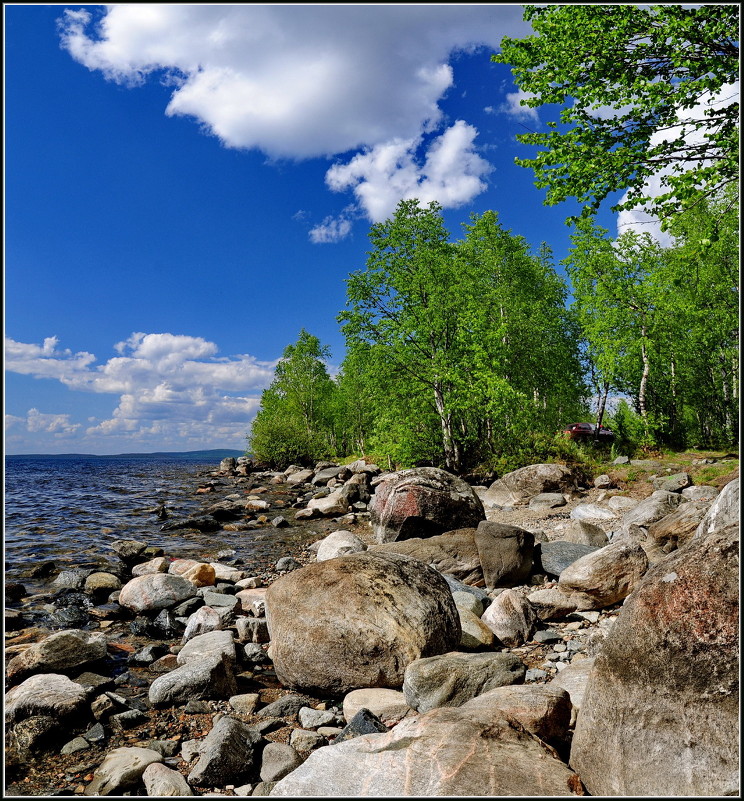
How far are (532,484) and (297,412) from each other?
34.9 m

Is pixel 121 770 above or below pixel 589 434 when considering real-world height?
below

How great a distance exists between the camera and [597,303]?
26141 mm

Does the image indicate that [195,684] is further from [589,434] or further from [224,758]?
[589,434]

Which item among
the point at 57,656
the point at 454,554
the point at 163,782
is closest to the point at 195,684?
the point at 163,782

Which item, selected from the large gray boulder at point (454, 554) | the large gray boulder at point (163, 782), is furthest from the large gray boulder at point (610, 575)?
the large gray boulder at point (163, 782)

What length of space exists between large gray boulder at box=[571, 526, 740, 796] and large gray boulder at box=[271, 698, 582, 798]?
33cm

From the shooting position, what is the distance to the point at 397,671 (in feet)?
17.7

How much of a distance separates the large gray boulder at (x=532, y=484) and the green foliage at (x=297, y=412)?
97.6 ft

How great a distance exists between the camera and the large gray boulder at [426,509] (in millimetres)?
12719

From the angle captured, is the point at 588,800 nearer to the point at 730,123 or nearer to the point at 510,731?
the point at 510,731

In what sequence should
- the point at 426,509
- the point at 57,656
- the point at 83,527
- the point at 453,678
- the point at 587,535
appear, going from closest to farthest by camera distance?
the point at 453,678
the point at 57,656
the point at 587,535
the point at 426,509
the point at 83,527

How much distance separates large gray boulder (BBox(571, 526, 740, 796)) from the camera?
263cm

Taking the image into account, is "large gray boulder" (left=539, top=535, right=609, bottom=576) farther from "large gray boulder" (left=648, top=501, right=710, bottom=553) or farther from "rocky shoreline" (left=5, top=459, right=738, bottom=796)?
"large gray boulder" (left=648, top=501, right=710, bottom=553)

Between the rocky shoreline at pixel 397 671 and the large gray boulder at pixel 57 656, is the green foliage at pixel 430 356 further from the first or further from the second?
the large gray boulder at pixel 57 656
